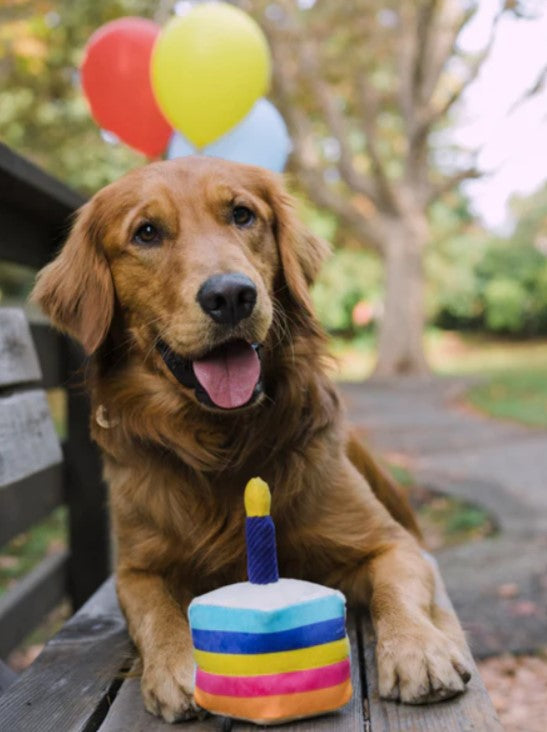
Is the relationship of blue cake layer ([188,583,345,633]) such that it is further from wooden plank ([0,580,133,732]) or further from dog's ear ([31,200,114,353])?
dog's ear ([31,200,114,353])

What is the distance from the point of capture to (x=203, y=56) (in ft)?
14.0

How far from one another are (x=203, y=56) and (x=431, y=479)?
3.59 m

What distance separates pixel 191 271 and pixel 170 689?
946 mm

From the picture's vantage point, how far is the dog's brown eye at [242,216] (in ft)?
7.63

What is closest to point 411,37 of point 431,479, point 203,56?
point 431,479

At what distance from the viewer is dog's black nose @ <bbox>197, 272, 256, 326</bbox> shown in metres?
1.90

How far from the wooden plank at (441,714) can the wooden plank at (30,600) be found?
5.49 ft

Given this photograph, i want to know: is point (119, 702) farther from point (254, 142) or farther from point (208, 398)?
point (254, 142)

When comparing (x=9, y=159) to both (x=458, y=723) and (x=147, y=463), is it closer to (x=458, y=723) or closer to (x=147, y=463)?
(x=147, y=463)

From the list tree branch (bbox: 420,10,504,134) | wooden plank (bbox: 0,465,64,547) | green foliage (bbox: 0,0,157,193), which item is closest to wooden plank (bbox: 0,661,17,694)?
wooden plank (bbox: 0,465,64,547)

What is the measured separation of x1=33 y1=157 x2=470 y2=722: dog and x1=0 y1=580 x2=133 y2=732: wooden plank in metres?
0.10

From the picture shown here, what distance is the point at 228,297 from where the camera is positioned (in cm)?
190

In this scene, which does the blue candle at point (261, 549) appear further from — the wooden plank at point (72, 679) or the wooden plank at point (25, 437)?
the wooden plank at point (25, 437)

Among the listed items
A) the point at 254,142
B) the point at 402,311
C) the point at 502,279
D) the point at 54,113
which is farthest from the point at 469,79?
the point at 502,279
